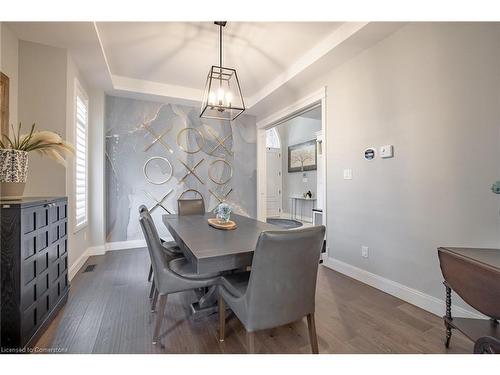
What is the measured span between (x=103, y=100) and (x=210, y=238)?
129 inches

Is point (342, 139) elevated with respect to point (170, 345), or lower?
elevated

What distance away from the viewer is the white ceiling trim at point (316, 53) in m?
2.28

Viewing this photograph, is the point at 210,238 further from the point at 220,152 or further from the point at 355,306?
the point at 220,152

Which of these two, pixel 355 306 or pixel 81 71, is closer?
pixel 355 306

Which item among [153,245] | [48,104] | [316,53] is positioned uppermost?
[316,53]

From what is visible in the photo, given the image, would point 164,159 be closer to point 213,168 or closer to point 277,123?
point 213,168

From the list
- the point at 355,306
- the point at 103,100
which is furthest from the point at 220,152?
the point at 355,306

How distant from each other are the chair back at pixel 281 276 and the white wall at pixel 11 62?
272cm

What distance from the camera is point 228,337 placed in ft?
5.33

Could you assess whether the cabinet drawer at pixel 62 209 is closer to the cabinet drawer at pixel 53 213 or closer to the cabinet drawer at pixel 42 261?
the cabinet drawer at pixel 53 213

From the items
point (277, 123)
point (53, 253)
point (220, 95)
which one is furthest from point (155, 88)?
point (53, 253)

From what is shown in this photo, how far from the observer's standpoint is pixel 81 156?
316cm

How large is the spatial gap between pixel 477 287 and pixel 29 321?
2.67 metres
